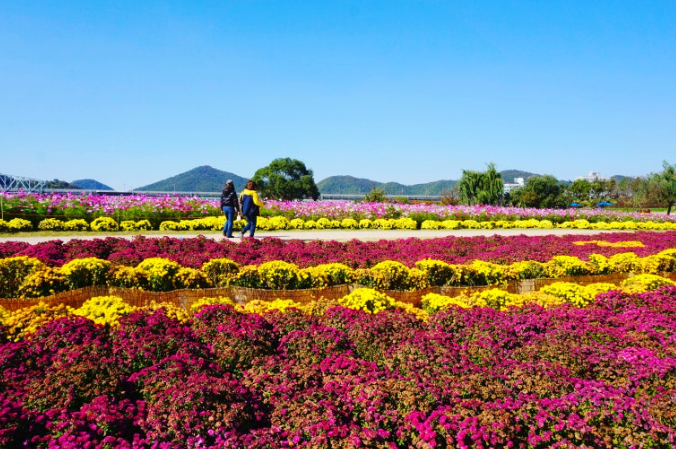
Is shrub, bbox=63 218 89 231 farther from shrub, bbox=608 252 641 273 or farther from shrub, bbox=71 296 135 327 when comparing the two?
shrub, bbox=608 252 641 273

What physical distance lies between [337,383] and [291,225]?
15.0m

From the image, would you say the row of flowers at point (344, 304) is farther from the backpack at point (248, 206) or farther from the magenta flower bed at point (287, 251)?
the backpack at point (248, 206)

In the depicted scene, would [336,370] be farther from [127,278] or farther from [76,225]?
[76,225]

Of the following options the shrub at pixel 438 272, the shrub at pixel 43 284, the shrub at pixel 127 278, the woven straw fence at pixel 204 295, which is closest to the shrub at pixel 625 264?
the shrub at pixel 438 272

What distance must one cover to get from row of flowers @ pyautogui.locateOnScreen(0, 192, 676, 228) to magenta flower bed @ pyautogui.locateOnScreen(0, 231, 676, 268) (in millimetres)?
8219

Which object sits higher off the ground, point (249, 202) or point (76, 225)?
point (249, 202)

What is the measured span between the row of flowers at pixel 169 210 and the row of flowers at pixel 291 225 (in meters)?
0.56

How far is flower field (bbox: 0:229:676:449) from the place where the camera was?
2.64 meters

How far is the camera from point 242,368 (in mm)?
3547

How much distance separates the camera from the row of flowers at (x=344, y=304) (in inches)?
160

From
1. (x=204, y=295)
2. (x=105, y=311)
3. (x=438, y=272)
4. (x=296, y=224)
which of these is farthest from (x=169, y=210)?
(x=105, y=311)

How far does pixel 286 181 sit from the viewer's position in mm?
83625

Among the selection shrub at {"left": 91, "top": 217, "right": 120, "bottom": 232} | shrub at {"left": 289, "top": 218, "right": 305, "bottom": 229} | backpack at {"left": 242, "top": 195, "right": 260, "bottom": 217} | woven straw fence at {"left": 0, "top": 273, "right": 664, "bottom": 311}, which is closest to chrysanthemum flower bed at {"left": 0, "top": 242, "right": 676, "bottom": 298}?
woven straw fence at {"left": 0, "top": 273, "right": 664, "bottom": 311}

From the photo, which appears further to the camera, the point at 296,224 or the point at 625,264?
the point at 296,224
